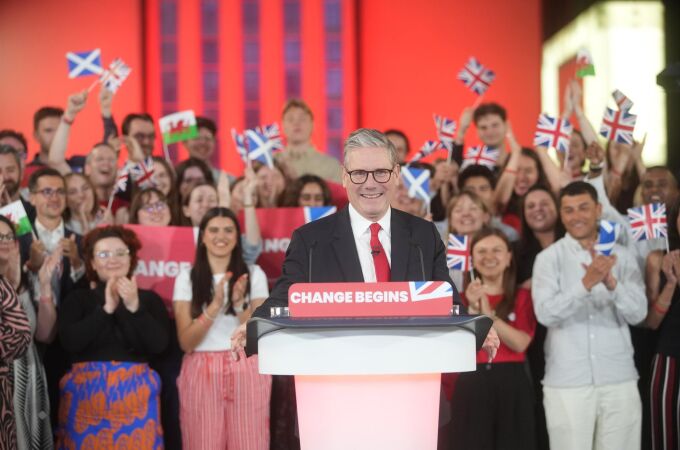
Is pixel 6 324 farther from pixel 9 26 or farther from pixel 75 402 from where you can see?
pixel 9 26

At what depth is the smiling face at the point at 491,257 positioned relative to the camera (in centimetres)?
450

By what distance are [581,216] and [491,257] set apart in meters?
0.46

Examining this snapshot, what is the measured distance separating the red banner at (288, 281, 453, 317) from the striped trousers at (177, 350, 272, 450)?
2.24 metres

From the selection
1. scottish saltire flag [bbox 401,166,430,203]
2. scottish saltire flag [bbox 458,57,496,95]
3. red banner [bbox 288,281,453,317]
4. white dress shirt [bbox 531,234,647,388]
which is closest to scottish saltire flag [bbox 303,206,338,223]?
scottish saltire flag [bbox 401,166,430,203]

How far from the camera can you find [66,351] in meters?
4.63

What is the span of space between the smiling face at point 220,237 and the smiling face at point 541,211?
1549mm

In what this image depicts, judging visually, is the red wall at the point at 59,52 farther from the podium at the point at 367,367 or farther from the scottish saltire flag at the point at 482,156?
the podium at the point at 367,367

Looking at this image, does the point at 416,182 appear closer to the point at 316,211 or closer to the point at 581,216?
the point at 316,211

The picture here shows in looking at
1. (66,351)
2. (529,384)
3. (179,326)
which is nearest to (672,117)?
(529,384)

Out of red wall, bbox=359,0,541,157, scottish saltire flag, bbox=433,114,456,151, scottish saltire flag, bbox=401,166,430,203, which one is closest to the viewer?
scottish saltire flag, bbox=401,166,430,203

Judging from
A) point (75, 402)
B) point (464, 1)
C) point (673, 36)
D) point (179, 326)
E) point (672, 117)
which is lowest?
point (75, 402)

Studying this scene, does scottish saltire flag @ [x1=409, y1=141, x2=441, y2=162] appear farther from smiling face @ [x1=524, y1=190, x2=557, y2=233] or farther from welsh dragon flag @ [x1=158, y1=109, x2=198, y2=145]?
welsh dragon flag @ [x1=158, y1=109, x2=198, y2=145]

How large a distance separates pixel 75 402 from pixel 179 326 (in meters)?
0.56

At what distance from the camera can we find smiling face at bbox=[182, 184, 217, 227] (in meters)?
5.14
